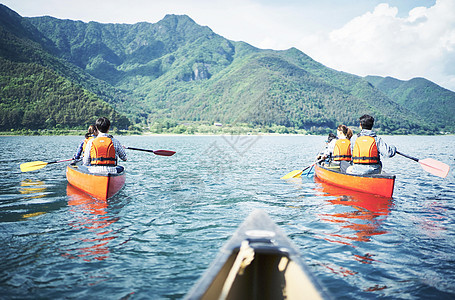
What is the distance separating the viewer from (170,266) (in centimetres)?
469

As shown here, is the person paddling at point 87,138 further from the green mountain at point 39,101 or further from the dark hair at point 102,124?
the green mountain at point 39,101

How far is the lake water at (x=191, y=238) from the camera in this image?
4.11 meters

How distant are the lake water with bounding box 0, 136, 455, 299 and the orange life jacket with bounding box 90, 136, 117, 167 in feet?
3.87

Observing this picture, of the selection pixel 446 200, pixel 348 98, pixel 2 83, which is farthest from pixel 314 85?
pixel 446 200

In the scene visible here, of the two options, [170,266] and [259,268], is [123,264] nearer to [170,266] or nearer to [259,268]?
[170,266]

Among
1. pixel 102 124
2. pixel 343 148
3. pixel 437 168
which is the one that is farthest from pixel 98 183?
pixel 437 168

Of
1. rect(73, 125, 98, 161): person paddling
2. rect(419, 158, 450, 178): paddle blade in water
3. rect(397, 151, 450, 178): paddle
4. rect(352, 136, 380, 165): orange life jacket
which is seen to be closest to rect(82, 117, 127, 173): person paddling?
rect(73, 125, 98, 161): person paddling

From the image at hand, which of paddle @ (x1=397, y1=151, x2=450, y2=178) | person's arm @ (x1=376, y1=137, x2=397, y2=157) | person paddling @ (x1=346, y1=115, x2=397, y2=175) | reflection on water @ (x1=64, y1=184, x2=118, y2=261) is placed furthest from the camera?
paddle @ (x1=397, y1=151, x2=450, y2=178)

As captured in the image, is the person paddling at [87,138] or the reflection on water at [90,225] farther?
the person paddling at [87,138]

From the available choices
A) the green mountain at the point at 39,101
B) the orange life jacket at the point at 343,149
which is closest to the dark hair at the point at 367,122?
the orange life jacket at the point at 343,149

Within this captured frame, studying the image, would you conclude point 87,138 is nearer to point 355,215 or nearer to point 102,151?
point 102,151

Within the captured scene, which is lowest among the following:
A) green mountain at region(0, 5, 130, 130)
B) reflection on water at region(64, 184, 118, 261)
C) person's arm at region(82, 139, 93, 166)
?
reflection on water at region(64, 184, 118, 261)

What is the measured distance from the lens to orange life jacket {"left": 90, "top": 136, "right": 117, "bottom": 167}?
8.75 m

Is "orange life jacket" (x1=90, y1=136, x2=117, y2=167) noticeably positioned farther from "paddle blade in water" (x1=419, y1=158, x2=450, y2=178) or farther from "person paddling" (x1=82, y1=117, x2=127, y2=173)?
"paddle blade in water" (x1=419, y1=158, x2=450, y2=178)
